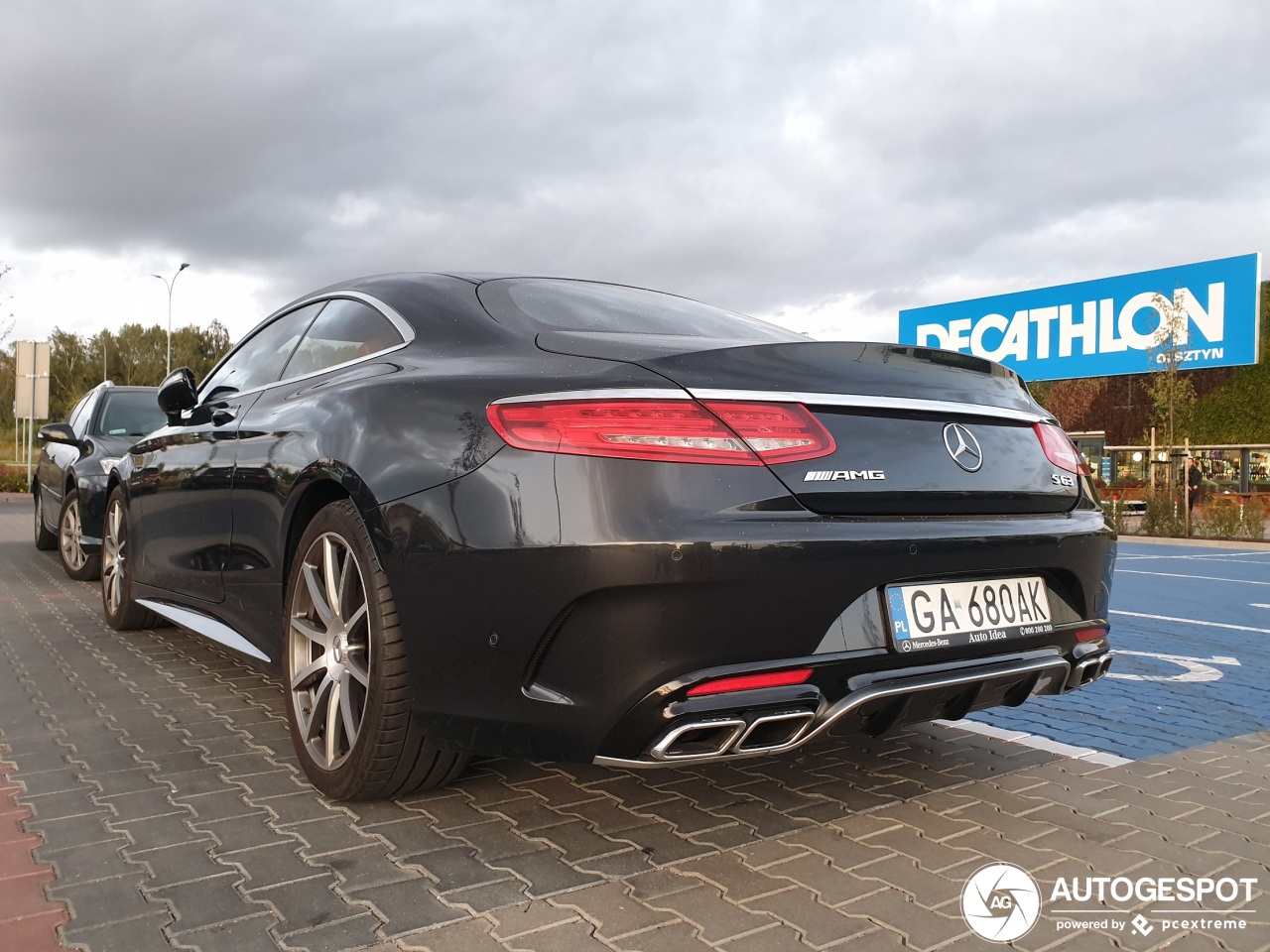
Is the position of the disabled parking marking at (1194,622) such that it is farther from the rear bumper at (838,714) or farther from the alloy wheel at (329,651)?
the alloy wheel at (329,651)

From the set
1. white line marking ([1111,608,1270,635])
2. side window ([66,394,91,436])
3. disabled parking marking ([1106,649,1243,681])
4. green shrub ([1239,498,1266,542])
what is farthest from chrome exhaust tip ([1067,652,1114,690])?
green shrub ([1239,498,1266,542])

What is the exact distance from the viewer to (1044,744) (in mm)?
3789

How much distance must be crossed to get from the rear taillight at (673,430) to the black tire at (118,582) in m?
3.81

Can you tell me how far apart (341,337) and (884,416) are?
74.3 inches

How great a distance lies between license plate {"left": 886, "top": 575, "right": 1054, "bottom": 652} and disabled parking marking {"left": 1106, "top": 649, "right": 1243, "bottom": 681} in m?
2.66

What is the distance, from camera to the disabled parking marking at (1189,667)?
5.18 meters

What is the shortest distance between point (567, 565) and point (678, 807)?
102 cm

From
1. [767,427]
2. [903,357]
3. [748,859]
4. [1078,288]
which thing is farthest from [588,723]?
[1078,288]

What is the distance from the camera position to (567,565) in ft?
7.62

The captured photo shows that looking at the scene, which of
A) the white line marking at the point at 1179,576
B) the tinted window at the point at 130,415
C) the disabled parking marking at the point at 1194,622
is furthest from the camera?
the white line marking at the point at 1179,576

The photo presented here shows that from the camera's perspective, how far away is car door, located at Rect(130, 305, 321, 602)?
395 cm

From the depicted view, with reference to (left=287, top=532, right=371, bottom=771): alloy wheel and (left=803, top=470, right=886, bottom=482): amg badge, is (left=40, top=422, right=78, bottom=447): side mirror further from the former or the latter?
(left=803, top=470, right=886, bottom=482): amg badge

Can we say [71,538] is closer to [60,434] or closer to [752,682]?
[60,434]

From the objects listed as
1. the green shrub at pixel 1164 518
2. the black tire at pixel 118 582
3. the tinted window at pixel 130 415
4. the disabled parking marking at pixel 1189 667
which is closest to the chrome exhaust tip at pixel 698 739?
the disabled parking marking at pixel 1189 667
